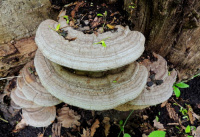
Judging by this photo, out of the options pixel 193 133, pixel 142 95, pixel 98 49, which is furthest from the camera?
pixel 193 133

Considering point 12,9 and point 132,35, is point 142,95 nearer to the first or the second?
point 132,35

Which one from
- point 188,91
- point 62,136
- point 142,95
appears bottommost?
point 62,136

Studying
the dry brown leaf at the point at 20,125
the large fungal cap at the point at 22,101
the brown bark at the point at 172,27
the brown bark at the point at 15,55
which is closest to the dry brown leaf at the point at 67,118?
the dry brown leaf at the point at 20,125

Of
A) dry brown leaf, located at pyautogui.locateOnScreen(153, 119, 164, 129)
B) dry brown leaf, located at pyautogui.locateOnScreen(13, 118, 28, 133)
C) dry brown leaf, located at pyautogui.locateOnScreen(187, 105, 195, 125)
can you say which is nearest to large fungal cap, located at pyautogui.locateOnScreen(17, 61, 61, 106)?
dry brown leaf, located at pyautogui.locateOnScreen(13, 118, 28, 133)

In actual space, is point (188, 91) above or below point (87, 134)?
above

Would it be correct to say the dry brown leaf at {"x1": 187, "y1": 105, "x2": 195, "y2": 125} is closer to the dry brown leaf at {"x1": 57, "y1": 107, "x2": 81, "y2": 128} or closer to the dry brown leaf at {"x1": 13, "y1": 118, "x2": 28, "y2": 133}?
the dry brown leaf at {"x1": 57, "y1": 107, "x2": 81, "y2": 128}

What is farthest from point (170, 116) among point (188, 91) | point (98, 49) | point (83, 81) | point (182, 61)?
point (98, 49)
